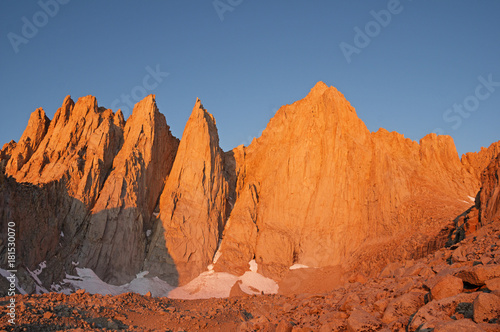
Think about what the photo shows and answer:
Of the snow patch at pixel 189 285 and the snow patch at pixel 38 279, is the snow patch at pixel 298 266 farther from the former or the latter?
the snow patch at pixel 38 279

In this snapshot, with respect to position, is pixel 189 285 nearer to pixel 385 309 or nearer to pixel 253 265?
pixel 253 265

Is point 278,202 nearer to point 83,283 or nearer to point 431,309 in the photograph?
point 83,283

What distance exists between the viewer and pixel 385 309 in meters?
8.71

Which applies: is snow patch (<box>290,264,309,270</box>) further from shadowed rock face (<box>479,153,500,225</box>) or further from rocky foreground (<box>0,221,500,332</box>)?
rocky foreground (<box>0,221,500,332</box>)

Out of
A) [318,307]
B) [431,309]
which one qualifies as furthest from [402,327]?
[318,307]

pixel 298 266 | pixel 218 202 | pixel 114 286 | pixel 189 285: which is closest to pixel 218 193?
pixel 218 202

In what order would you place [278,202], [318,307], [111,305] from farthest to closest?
1. [278,202]
2. [111,305]
3. [318,307]

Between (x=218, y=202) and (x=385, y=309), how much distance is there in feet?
125

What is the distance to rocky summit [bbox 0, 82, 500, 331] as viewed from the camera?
33.4 m

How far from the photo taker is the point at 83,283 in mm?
34094

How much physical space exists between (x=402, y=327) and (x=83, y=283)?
32.4m

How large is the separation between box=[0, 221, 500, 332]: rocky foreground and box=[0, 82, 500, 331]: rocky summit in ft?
31.9

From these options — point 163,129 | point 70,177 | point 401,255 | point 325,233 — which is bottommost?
point 401,255

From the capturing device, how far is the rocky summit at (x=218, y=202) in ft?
110
